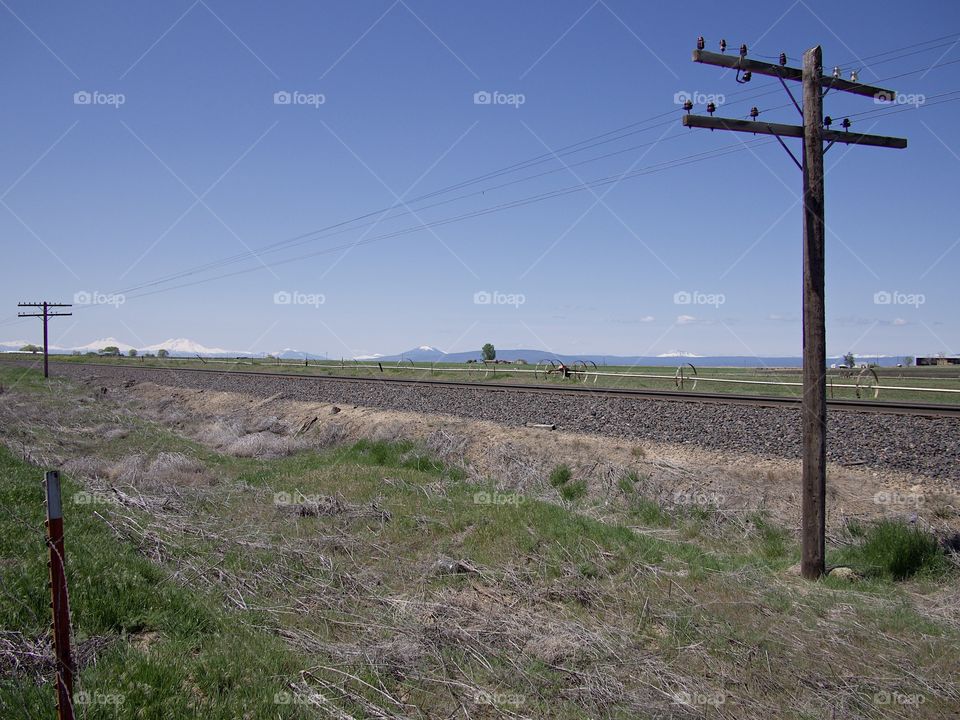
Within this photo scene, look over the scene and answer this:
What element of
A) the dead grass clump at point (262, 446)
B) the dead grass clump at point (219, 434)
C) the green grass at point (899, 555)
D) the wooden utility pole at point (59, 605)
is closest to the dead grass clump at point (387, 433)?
the dead grass clump at point (262, 446)

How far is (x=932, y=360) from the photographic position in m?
65.1

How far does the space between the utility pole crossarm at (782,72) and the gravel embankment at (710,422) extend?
20.7 feet

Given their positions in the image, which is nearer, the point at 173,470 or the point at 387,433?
the point at 173,470

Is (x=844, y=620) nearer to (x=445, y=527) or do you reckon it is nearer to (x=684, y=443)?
(x=445, y=527)

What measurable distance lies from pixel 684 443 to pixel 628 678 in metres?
9.47

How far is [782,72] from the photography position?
29.7 ft
